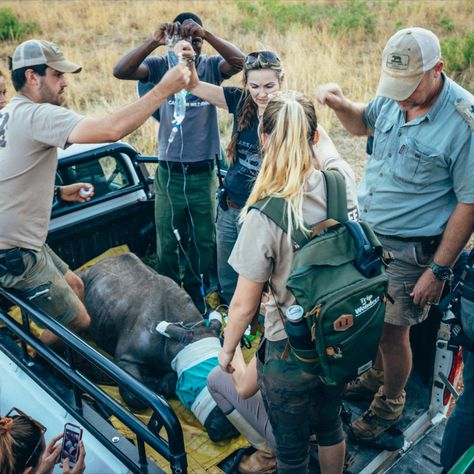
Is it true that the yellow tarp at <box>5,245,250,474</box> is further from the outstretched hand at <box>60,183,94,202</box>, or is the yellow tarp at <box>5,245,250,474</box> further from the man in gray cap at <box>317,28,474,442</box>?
the outstretched hand at <box>60,183,94,202</box>

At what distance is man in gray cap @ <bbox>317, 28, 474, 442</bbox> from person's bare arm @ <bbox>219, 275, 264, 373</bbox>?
995mm

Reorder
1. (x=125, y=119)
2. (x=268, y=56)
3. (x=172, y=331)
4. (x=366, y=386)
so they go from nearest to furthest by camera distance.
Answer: (x=125, y=119)
(x=366, y=386)
(x=172, y=331)
(x=268, y=56)

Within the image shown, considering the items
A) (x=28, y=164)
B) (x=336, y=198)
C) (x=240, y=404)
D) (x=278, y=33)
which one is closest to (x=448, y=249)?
(x=336, y=198)

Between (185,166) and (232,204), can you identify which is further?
(185,166)

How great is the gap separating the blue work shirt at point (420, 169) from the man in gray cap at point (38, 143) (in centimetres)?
113

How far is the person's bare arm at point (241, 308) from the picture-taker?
96.6 inches

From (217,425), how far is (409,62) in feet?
6.71

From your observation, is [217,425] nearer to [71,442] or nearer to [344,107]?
[71,442]

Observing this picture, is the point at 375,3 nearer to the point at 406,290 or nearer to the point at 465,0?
the point at 465,0

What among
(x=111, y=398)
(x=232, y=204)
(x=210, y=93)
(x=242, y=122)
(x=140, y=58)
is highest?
(x=140, y=58)

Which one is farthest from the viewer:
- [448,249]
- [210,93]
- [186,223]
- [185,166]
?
[186,223]

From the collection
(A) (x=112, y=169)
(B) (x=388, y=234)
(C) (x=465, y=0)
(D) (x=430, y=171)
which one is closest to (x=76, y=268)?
(A) (x=112, y=169)

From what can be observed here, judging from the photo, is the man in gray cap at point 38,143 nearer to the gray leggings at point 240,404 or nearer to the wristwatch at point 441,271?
the gray leggings at point 240,404

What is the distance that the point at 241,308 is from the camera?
8.21 ft
